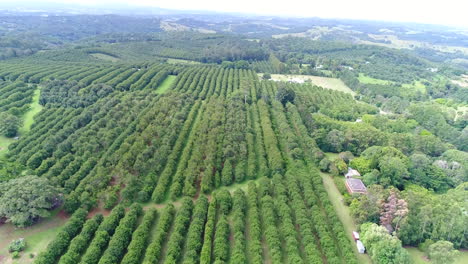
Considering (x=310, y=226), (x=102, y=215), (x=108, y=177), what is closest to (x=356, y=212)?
(x=310, y=226)

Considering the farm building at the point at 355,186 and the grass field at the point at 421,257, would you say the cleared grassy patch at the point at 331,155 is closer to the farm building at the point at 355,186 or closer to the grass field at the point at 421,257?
the farm building at the point at 355,186

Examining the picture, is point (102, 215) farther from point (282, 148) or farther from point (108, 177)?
point (282, 148)

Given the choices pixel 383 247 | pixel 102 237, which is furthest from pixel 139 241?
→ pixel 383 247

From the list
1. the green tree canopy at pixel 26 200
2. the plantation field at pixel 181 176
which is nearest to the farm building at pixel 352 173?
the plantation field at pixel 181 176

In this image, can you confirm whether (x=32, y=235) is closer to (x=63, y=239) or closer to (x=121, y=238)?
(x=63, y=239)

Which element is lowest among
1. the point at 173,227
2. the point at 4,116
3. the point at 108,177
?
the point at 173,227

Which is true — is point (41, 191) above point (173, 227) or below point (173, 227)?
above

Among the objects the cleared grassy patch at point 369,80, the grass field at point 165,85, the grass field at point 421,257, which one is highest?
the cleared grassy patch at point 369,80
